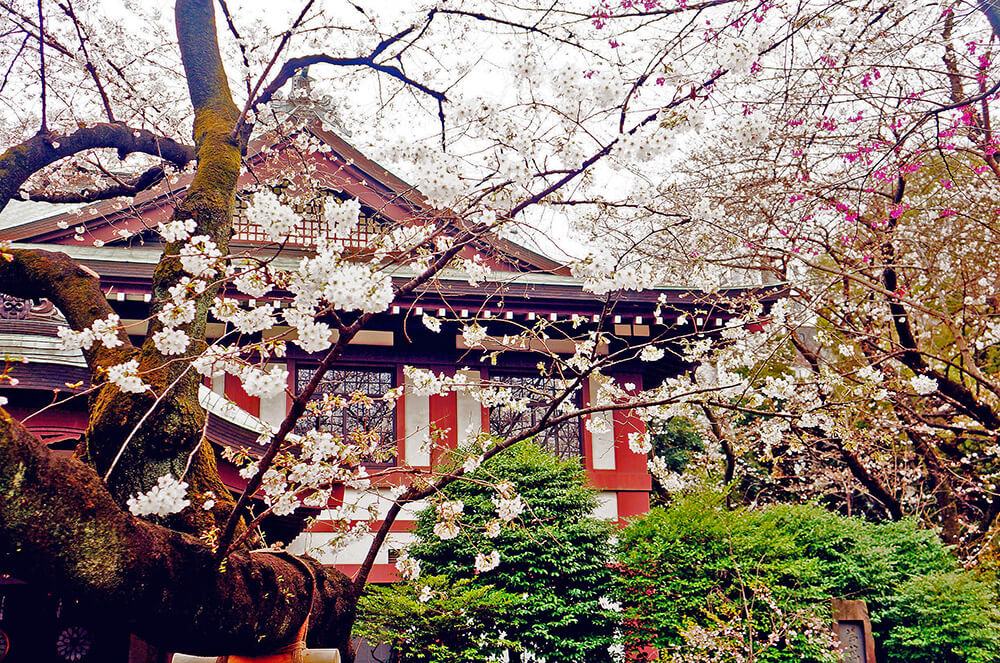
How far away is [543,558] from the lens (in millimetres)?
7121

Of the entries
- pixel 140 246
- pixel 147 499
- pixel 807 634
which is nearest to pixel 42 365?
pixel 147 499

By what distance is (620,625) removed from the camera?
7355 millimetres

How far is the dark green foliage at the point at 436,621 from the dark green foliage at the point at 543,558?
8.6 inches

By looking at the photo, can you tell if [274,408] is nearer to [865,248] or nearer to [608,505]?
[608,505]

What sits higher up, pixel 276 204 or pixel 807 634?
pixel 276 204

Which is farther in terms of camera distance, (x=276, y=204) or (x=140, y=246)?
(x=140, y=246)

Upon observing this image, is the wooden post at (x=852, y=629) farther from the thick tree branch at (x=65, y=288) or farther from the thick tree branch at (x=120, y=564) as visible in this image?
the thick tree branch at (x=65, y=288)

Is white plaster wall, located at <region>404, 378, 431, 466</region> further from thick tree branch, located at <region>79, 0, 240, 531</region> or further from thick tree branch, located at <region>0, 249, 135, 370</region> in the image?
thick tree branch, located at <region>0, 249, 135, 370</region>

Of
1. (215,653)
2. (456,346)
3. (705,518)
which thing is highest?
(456,346)

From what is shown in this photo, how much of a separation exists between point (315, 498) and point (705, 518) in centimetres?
456

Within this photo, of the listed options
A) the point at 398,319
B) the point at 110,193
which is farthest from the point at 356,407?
the point at 110,193

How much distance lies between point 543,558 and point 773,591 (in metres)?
2.11

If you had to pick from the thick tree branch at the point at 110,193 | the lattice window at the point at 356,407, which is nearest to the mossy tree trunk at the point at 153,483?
the thick tree branch at the point at 110,193

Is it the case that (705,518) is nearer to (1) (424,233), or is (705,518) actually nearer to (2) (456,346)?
(2) (456,346)
